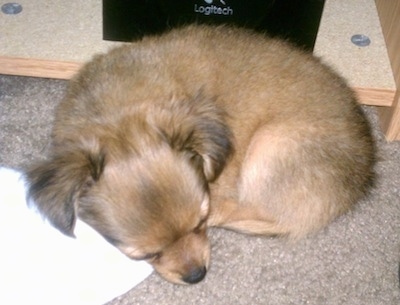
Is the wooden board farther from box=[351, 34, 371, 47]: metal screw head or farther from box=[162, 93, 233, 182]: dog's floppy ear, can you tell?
box=[162, 93, 233, 182]: dog's floppy ear

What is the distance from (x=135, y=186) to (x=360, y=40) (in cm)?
136

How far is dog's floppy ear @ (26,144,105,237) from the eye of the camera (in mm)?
1617

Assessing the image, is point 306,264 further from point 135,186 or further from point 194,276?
point 135,186

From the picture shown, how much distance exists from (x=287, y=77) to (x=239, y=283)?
2.22 feet

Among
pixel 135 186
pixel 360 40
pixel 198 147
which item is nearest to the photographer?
pixel 135 186

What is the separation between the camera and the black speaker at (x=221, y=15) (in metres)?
2.34

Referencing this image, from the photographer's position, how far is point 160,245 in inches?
66.4

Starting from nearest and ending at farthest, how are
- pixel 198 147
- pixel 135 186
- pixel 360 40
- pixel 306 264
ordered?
pixel 135 186 < pixel 198 147 < pixel 306 264 < pixel 360 40

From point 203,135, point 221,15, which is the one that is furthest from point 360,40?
point 203,135

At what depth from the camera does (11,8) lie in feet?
8.44

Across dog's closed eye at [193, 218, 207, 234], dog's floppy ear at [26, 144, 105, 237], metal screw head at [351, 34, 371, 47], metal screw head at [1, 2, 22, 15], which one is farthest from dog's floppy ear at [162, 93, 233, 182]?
metal screw head at [1, 2, 22, 15]

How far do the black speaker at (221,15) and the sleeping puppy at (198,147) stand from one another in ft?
0.71

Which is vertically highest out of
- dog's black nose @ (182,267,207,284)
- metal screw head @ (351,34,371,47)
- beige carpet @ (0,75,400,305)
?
metal screw head @ (351,34,371,47)

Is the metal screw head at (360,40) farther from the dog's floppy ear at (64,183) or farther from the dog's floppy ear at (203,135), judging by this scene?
the dog's floppy ear at (64,183)
